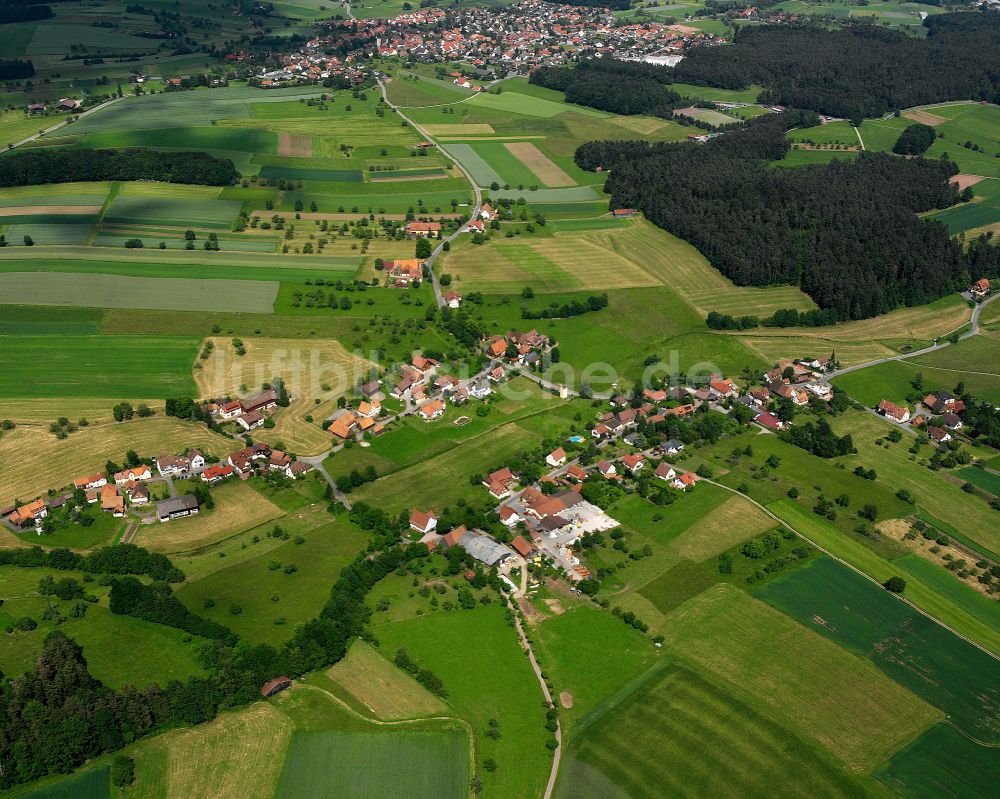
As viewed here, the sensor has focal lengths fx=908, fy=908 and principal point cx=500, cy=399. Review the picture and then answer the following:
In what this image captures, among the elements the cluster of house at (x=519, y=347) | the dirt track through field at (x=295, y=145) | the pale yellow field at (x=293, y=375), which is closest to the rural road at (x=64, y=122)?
the dirt track through field at (x=295, y=145)

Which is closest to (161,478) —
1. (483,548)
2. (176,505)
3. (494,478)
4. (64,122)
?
(176,505)

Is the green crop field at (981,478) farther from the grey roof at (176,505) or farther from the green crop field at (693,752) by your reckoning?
the grey roof at (176,505)

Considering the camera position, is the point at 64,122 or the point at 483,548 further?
the point at 64,122

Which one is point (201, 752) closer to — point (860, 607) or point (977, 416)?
point (860, 607)

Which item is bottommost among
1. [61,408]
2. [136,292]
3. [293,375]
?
[293,375]

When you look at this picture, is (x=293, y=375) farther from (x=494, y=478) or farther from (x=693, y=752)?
(x=693, y=752)

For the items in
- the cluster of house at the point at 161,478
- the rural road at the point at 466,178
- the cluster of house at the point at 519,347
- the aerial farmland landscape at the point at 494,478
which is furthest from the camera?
the rural road at the point at 466,178
